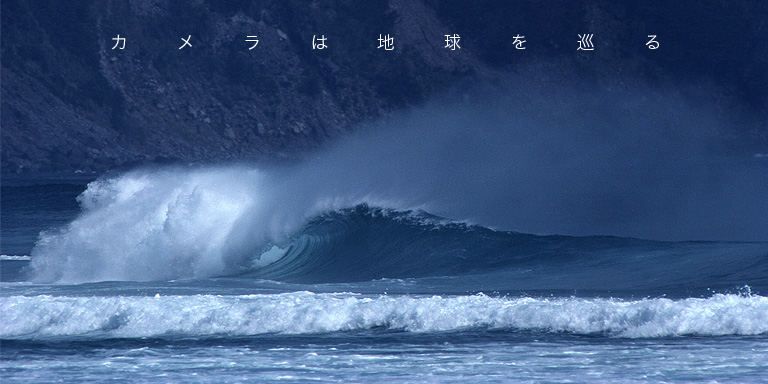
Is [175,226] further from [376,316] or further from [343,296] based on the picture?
[376,316]

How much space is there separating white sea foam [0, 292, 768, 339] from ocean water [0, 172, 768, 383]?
0.02 m

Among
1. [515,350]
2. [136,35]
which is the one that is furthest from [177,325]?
[136,35]

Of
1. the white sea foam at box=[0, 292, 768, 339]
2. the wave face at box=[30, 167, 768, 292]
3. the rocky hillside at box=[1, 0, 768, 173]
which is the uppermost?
the rocky hillside at box=[1, 0, 768, 173]

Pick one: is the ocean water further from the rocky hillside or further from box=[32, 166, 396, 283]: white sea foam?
the rocky hillside

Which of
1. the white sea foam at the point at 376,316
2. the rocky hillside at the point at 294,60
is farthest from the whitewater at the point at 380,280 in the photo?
the rocky hillside at the point at 294,60

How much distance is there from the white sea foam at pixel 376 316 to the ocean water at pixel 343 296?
0.07ft

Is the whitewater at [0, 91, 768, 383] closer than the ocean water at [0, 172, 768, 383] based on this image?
No

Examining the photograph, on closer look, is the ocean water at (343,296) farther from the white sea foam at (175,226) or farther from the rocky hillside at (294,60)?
the rocky hillside at (294,60)

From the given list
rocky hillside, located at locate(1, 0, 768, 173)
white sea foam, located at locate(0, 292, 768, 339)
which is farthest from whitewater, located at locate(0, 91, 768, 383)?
rocky hillside, located at locate(1, 0, 768, 173)

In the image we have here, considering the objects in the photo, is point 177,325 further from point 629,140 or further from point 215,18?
point 215,18

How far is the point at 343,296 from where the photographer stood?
10727 millimetres

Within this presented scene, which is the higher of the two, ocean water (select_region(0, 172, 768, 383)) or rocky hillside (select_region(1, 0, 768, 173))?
rocky hillside (select_region(1, 0, 768, 173))

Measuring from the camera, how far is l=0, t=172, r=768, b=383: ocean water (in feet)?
25.9

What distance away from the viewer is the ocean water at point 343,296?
7883mm
